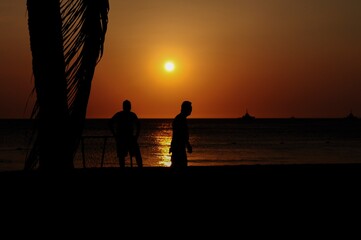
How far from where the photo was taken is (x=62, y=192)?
4566 millimetres

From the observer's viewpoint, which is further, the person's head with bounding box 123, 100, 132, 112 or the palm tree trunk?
the person's head with bounding box 123, 100, 132, 112

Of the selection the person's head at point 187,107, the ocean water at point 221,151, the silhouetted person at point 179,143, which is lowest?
the ocean water at point 221,151

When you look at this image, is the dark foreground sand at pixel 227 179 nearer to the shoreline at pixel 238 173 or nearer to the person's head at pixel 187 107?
the shoreline at pixel 238 173

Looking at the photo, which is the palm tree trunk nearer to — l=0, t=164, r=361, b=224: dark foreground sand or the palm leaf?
the palm leaf

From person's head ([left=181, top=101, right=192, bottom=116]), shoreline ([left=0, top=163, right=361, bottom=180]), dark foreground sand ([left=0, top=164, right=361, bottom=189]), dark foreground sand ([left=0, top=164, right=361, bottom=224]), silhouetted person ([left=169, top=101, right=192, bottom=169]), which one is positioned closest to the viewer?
dark foreground sand ([left=0, top=164, right=361, bottom=224])

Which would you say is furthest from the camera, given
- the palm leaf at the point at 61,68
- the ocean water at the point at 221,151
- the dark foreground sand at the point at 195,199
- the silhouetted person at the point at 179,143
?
the ocean water at the point at 221,151

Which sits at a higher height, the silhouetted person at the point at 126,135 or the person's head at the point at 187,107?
the person's head at the point at 187,107

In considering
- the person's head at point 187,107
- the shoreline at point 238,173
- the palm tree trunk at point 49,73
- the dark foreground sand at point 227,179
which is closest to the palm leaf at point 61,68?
the palm tree trunk at point 49,73

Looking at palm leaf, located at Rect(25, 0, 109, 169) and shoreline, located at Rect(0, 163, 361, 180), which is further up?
palm leaf, located at Rect(25, 0, 109, 169)

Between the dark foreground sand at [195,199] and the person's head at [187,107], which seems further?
the person's head at [187,107]

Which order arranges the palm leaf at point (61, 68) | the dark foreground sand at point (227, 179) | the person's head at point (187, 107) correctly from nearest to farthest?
the palm leaf at point (61, 68), the dark foreground sand at point (227, 179), the person's head at point (187, 107)

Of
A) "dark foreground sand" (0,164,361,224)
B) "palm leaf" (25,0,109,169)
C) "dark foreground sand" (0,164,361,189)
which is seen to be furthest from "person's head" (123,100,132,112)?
"palm leaf" (25,0,109,169)

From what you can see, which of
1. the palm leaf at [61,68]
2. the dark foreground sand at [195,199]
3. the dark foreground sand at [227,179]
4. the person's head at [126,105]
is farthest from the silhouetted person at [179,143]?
the palm leaf at [61,68]

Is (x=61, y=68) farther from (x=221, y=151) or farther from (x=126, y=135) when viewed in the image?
(x=221, y=151)
